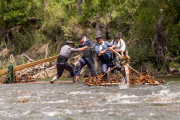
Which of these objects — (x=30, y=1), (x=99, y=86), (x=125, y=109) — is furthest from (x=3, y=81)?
(x=30, y=1)

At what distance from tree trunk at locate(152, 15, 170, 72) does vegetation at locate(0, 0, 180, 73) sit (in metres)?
0.21

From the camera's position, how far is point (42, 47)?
76.4 feet

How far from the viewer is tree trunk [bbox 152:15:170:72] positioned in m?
15.0

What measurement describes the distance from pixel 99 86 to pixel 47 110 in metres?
4.42

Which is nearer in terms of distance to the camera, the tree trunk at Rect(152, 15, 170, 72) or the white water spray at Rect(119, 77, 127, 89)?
the white water spray at Rect(119, 77, 127, 89)

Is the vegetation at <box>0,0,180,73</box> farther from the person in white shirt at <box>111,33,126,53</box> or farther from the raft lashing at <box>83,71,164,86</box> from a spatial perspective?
the raft lashing at <box>83,71,164,86</box>

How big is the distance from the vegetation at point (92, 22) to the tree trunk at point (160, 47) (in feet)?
0.70

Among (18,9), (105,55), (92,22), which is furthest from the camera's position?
(18,9)

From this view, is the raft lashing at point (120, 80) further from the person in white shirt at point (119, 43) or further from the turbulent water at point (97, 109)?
the turbulent water at point (97, 109)

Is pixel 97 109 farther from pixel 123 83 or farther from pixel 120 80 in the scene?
pixel 120 80

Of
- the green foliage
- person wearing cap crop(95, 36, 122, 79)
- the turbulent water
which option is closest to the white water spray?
person wearing cap crop(95, 36, 122, 79)

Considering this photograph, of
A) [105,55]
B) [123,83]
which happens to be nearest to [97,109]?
[123,83]

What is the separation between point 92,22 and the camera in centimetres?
1956

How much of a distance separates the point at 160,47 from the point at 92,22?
591 cm
